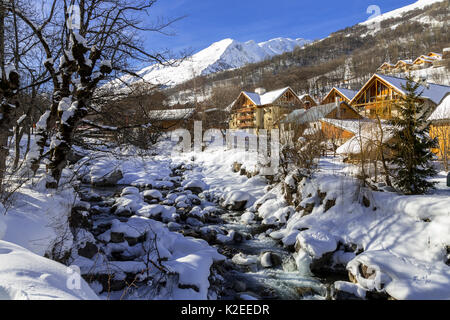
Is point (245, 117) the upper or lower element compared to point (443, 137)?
upper

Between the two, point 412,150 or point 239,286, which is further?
point 412,150

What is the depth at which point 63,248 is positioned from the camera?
4.35m

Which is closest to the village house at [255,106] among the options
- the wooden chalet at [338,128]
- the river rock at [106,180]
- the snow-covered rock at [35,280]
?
the wooden chalet at [338,128]

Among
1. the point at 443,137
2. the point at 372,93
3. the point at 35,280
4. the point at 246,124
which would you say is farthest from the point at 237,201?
the point at 372,93

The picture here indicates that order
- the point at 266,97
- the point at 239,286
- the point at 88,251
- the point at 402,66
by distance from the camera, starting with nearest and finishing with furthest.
→ the point at 88,251
the point at 239,286
the point at 266,97
the point at 402,66

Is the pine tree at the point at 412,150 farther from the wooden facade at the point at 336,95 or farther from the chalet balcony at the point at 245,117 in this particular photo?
the wooden facade at the point at 336,95

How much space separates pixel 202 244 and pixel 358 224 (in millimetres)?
4814

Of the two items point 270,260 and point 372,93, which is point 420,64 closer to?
point 372,93

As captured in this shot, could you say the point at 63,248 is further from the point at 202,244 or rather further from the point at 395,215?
the point at 395,215

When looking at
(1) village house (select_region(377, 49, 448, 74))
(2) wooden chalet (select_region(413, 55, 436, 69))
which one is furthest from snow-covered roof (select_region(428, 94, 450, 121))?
(2) wooden chalet (select_region(413, 55, 436, 69))

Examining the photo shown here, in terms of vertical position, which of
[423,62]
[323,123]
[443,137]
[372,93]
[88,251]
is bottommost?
[88,251]

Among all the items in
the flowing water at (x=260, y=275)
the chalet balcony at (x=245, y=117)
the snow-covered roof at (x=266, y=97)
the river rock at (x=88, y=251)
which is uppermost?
the snow-covered roof at (x=266, y=97)

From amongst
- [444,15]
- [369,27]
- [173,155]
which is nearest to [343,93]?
[173,155]
